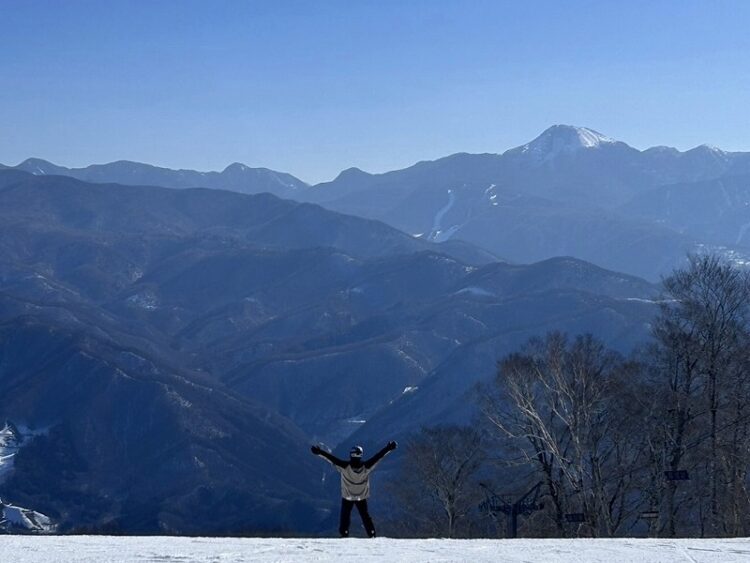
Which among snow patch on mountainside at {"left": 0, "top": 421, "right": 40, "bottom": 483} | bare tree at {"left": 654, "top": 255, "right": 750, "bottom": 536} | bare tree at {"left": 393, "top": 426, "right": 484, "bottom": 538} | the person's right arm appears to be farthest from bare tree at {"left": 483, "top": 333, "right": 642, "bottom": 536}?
snow patch on mountainside at {"left": 0, "top": 421, "right": 40, "bottom": 483}

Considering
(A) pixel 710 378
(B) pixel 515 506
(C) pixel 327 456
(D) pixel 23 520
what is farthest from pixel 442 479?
(D) pixel 23 520

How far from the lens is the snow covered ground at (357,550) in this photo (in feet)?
58.6

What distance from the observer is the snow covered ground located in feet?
58.6

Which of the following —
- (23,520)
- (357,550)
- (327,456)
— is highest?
(327,456)

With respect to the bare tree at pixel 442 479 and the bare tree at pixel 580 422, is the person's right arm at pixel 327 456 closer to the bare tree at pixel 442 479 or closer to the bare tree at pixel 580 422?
the bare tree at pixel 580 422

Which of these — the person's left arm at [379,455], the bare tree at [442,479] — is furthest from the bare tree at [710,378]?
the person's left arm at [379,455]

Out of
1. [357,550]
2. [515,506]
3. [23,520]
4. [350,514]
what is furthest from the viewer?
[23,520]

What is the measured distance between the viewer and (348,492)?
20672 millimetres

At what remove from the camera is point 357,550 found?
19.0 meters

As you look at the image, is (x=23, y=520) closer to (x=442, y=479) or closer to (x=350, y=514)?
(x=442, y=479)

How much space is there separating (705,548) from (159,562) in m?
9.05

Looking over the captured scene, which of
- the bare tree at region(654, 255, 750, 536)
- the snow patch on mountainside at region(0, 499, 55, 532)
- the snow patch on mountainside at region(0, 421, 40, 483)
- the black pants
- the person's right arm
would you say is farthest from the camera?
the snow patch on mountainside at region(0, 421, 40, 483)

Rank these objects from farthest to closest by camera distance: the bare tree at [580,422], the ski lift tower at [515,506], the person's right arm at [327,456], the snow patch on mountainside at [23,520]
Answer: the snow patch on mountainside at [23,520] < the ski lift tower at [515,506] < the bare tree at [580,422] < the person's right arm at [327,456]

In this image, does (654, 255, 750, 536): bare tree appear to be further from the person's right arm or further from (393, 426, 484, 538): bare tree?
the person's right arm
